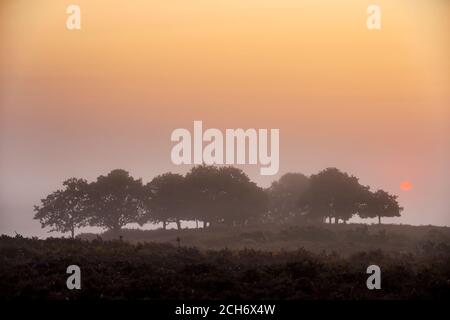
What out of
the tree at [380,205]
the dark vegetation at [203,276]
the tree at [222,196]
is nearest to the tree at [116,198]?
the tree at [222,196]

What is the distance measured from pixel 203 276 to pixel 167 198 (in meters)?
27.6

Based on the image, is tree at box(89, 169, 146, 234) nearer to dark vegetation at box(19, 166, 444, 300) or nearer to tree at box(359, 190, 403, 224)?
dark vegetation at box(19, 166, 444, 300)

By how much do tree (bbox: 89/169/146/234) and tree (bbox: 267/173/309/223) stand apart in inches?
501

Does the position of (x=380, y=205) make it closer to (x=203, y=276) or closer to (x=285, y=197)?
(x=285, y=197)

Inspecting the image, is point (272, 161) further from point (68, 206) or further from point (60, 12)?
point (68, 206)

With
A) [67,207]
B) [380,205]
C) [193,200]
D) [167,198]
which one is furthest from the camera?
[380,205]

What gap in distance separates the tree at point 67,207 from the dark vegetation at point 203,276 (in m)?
23.0

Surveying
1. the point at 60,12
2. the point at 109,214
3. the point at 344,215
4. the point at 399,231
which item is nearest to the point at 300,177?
the point at 344,215

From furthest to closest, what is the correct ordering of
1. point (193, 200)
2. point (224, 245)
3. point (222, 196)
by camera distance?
point (222, 196), point (193, 200), point (224, 245)

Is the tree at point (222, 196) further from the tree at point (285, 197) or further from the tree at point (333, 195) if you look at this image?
the tree at point (333, 195)

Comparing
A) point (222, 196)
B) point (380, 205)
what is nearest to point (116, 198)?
point (222, 196)

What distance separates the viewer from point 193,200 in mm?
46750

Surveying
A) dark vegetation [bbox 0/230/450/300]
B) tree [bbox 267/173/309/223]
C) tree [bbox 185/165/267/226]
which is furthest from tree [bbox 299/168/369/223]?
dark vegetation [bbox 0/230/450/300]
